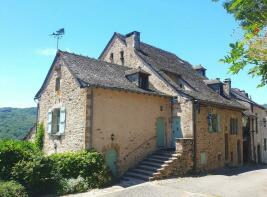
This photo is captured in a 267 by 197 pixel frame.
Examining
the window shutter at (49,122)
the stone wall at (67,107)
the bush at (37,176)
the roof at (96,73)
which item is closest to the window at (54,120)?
the window shutter at (49,122)

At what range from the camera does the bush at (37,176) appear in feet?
40.5

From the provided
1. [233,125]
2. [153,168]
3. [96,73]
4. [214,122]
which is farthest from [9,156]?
[233,125]

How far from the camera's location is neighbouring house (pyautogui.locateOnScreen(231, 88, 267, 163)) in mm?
28559

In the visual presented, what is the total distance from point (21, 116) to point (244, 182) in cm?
7250

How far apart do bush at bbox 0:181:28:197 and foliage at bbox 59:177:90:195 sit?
1.74 m

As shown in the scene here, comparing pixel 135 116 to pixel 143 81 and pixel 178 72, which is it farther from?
pixel 178 72

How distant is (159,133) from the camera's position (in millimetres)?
19875

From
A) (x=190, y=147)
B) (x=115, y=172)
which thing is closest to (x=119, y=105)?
(x=115, y=172)

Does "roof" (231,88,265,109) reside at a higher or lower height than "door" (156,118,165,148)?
higher

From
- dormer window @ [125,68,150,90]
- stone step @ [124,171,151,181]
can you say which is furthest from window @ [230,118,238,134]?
stone step @ [124,171,151,181]

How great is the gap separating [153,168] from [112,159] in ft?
8.00

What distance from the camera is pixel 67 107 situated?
17641 mm

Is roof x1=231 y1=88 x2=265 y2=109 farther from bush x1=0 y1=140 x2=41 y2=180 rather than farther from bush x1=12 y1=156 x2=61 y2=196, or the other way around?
bush x1=0 y1=140 x2=41 y2=180

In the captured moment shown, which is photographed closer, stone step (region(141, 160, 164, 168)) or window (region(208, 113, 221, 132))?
stone step (region(141, 160, 164, 168))
